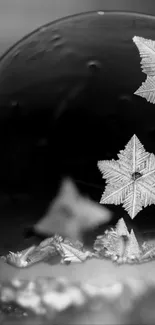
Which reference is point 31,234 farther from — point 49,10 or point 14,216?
point 49,10

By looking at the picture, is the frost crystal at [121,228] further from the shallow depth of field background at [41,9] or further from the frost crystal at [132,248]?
the shallow depth of field background at [41,9]

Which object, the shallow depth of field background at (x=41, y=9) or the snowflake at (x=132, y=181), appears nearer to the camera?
the snowflake at (x=132, y=181)

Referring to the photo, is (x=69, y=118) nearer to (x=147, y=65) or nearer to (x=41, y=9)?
(x=147, y=65)

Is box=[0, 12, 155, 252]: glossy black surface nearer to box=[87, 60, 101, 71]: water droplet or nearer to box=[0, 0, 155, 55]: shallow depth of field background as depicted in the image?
box=[87, 60, 101, 71]: water droplet

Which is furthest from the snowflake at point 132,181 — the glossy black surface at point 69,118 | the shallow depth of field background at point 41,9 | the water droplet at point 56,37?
the shallow depth of field background at point 41,9

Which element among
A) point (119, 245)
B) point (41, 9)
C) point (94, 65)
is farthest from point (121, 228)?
point (41, 9)

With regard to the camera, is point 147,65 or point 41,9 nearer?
point 147,65

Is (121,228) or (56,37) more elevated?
(56,37)

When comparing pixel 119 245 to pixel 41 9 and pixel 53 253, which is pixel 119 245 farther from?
pixel 41 9

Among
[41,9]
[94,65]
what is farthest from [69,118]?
[41,9]
